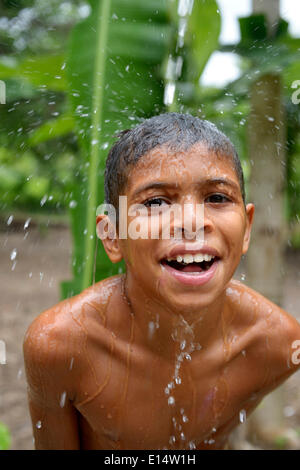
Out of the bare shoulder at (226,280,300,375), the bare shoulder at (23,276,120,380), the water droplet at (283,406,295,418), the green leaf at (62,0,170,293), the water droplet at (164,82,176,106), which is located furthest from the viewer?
the water droplet at (283,406,295,418)

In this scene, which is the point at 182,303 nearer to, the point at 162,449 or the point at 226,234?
the point at 226,234

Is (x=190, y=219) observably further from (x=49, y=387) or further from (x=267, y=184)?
(x=267, y=184)

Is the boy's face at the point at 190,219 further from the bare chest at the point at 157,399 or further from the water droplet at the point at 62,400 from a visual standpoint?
the water droplet at the point at 62,400

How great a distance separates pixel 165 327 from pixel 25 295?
5.15 metres

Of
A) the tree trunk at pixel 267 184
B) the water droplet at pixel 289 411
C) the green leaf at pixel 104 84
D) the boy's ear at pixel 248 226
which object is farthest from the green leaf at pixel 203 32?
the water droplet at pixel 289 411

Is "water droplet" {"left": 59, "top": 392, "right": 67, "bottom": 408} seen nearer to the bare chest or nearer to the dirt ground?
the bare chest

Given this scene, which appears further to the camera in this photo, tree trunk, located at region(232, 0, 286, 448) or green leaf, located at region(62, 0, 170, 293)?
tree trunk, located at region(232, 0, 286, 448)

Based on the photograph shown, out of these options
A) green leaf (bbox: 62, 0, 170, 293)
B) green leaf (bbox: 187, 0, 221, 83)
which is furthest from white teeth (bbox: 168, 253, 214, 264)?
green leaf (bbox: 187, 0, 221, 83)

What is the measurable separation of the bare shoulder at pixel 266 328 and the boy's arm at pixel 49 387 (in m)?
0.49

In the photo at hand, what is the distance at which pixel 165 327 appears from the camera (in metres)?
1.29

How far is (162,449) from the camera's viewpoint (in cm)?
137

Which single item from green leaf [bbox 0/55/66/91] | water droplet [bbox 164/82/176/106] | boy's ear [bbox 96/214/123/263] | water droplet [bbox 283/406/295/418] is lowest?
water droplet [bbox 283/406/295/418]

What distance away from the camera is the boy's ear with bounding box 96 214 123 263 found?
1.29 meters

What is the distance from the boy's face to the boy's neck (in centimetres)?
13
